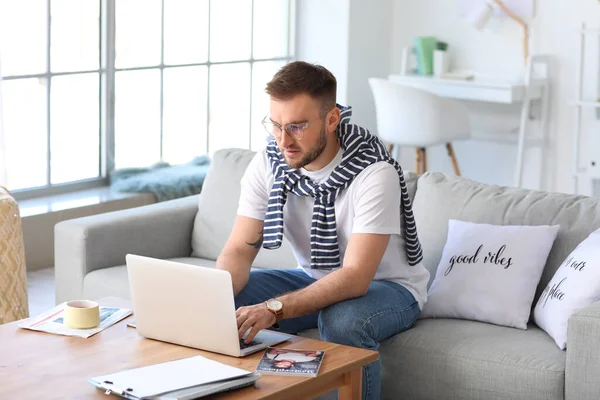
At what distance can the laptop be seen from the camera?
1.97 m

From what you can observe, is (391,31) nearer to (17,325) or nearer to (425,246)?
(425,246)

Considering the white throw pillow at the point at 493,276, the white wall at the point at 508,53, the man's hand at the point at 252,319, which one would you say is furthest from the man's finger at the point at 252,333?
the white wall at the point at 508,53

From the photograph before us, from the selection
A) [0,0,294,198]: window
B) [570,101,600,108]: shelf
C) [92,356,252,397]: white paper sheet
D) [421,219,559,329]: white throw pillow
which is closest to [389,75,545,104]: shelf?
[570,101,600,108]: shelf

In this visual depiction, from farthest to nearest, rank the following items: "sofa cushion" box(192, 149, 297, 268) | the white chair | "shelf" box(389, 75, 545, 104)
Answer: "shelf" box(389, 75, 545, 104), the white chair, "sofa cushion" box(192, 149, 297, 268)

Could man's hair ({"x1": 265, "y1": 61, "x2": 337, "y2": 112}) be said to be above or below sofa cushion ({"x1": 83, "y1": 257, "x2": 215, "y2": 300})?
above

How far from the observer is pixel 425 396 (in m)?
2.41

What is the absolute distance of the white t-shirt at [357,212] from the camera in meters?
2.37

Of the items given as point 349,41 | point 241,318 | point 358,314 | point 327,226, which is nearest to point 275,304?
point 241,318

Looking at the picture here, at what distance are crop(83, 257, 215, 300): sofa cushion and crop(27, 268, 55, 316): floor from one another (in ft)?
2.50

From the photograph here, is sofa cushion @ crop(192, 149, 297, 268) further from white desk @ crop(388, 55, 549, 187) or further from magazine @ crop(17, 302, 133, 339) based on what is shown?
white desk @ crop(388, 55, 549, 187)

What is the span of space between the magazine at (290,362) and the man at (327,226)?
18cm

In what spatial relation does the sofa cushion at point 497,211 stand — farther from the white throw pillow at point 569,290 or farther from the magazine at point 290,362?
the magazine at point 290,362

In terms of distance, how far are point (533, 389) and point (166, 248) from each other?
4.69 ft

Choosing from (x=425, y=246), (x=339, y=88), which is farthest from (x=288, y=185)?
(x=339, y=88)
